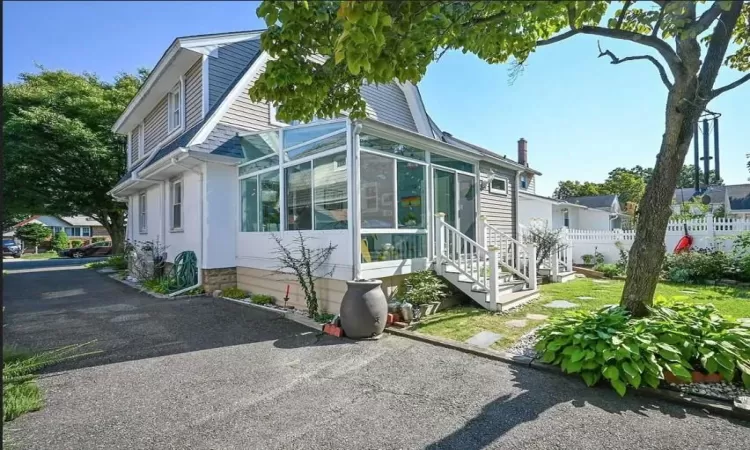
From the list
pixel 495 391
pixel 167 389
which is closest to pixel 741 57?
pixel 495 391

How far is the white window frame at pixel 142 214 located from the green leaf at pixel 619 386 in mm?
14303

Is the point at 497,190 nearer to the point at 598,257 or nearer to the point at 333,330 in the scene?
the point at 598,257

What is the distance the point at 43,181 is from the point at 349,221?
24.6 metres

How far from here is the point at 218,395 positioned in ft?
12.3

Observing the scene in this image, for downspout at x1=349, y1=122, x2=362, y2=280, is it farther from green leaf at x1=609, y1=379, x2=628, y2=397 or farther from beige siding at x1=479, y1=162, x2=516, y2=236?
beige siding at x1=479, y1=162, x2=516, y2=236

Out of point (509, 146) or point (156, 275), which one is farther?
point (509, 146)

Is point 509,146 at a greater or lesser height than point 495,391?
greater

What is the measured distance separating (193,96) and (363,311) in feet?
25.4

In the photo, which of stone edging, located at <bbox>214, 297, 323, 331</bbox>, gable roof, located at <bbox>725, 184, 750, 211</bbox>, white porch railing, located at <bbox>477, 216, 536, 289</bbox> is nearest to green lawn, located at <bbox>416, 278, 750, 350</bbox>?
white porch railing, located at <bbox>477, 216, 536, 289</bbox>

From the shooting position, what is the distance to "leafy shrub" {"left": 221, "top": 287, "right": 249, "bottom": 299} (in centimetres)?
859

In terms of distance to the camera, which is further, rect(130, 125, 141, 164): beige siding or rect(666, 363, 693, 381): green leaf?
rect(130, 125, 141, 164): beige siding

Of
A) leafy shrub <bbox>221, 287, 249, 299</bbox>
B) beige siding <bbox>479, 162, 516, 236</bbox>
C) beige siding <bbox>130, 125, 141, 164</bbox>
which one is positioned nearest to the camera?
leafy shrub <bbox>221, 287, 249, 299</bbox>

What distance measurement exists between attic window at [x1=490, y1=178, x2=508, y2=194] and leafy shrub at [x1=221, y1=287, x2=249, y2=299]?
292 inches

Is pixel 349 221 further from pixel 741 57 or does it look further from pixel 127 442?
pixel 741 57
